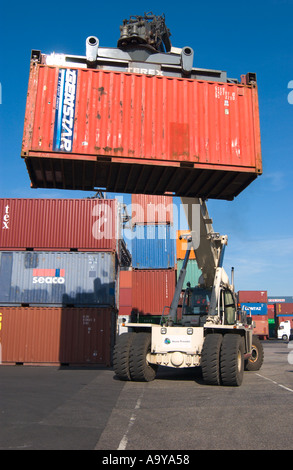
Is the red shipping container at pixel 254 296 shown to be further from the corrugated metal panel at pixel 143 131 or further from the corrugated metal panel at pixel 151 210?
the corrugated metal panel at pixel 143 131

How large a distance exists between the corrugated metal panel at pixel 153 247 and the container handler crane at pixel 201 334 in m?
9.84

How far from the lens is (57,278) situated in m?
17.2

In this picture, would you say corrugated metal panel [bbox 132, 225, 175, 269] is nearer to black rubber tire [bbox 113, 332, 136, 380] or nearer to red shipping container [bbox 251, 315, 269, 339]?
black rubber tire [bbox 113, 332, 136, 380]

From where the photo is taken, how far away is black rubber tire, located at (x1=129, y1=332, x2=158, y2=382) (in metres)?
11.0

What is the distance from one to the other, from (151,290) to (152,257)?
233cm

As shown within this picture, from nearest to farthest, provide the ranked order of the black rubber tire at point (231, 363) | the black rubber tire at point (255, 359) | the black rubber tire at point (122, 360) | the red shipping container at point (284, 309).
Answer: the black rubber tire at point (231, 363), the black rubber tire at point (122, 360), the black rubber tire at point (255, 359), the red shipping container at point (284, 309)

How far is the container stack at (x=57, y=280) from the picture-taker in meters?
16.7

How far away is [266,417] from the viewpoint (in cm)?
660

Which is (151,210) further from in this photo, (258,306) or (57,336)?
(258,306)

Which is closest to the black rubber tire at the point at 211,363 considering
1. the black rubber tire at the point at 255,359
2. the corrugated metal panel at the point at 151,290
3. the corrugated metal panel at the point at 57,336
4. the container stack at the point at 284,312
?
the black rubber tire at the point at 255,359

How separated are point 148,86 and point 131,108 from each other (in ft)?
2.61

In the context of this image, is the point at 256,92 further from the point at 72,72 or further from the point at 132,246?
the point at 132,246

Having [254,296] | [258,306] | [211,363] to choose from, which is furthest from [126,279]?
[254,296]
